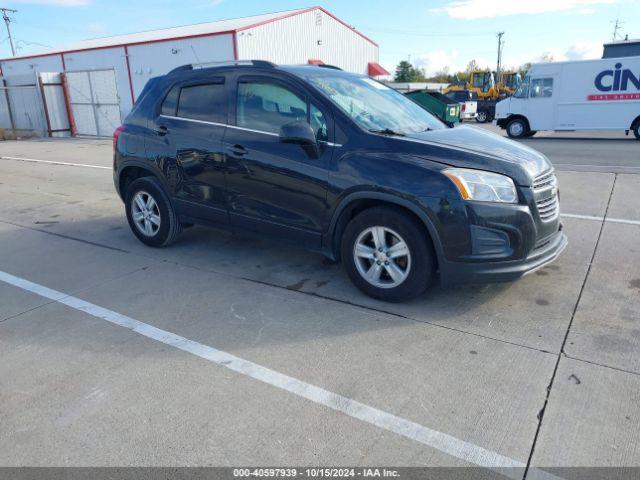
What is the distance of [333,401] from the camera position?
2930mm

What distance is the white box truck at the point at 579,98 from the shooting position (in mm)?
16797

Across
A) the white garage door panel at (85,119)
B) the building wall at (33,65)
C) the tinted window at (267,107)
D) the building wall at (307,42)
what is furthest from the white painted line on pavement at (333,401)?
the building wall at (33,65)

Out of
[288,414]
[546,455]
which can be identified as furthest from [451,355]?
[288,414]

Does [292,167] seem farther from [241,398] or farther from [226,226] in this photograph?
[241,398]

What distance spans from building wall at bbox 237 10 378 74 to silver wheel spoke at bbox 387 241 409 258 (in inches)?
864

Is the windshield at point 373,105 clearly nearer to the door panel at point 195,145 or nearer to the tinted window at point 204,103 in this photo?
the tinted window at point 204,103

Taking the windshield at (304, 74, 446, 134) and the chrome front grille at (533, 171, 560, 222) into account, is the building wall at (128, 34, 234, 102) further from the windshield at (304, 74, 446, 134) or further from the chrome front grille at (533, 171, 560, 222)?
the chrome front grille at (533, 171, 560, 222)

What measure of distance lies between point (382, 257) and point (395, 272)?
0.16 meters

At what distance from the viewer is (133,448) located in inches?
102

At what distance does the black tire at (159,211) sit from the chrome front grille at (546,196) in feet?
11.9

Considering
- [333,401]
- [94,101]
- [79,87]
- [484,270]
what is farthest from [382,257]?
[79,87]

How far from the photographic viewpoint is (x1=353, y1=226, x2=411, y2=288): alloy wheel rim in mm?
4012

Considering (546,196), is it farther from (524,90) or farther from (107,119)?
(107,119)

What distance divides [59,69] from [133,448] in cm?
3519
